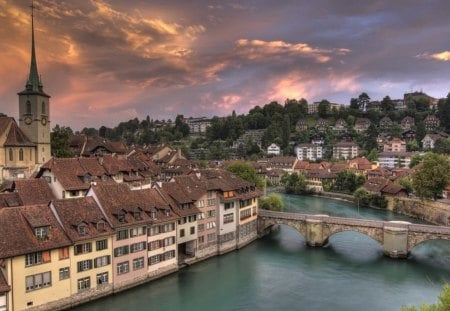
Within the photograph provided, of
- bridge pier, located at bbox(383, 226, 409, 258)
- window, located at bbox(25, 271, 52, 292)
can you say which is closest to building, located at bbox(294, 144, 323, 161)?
bridge pier, located at bbox(383, 226, 409, 258)

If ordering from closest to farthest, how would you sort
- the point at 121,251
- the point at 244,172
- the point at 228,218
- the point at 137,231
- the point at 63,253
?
1. the point at 63,253
2. the point at 121,251
3. the point at 137,231
4. the point at 228,218
5. the point at 244,172

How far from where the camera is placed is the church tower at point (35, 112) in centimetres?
5797

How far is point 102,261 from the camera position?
114 feet

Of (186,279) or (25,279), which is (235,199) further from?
(25,279)

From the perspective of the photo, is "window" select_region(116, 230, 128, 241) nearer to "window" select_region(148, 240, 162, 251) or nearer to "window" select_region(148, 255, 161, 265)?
"window" select_region(148, 240, 162, 251)

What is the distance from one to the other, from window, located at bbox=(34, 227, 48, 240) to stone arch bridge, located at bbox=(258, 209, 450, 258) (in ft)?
104

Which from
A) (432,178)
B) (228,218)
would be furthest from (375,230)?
(432,178)

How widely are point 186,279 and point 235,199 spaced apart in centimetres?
1362

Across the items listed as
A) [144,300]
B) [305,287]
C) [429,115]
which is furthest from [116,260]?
[429,115]

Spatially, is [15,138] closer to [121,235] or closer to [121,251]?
[121,235]

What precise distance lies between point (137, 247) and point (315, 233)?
24.1 metres

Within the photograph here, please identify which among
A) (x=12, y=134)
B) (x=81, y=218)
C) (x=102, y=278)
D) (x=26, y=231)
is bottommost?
(x=102, y=278)

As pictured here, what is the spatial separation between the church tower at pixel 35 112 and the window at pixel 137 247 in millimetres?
28420

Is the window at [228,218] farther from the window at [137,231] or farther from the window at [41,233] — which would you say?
the window at [41,233]
